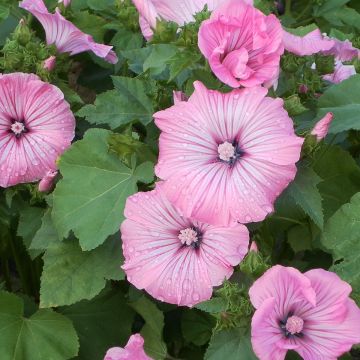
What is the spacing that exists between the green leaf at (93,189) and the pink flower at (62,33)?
10.5 inches

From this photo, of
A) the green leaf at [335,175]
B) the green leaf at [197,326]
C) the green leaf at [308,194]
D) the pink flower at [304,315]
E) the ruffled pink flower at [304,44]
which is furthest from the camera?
the green leaf at [197,326]

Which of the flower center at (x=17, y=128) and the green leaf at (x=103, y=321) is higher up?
the flower center at (x=17, y=128)

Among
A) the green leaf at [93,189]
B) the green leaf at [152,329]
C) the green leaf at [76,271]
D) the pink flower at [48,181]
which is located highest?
Answer: the green leaf at [93,189]

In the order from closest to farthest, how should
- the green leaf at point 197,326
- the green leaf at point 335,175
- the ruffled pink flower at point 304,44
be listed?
the ruffled pink flower at point 304,44
the green leaf at point 335,175
the green leaf at point 197,326

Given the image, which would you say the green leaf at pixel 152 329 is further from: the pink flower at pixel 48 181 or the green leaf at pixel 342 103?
the green leaf at pixel 342 103

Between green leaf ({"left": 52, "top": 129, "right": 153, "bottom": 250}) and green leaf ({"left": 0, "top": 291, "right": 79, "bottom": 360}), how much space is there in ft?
0.87

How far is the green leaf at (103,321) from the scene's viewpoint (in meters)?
1.68

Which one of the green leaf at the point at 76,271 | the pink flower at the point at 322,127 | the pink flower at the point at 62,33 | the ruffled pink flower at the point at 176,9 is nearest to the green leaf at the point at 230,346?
the green leaf at the point at 76,271

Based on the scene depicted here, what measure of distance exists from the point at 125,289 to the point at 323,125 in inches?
27.7

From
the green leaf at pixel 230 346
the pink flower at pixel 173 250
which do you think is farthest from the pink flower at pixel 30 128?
the green leaf at pixel 230 346

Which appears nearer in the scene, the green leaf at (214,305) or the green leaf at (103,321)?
the green leaf at (214,305)

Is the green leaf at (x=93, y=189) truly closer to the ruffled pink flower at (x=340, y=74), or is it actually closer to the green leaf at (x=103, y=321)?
the green leaf at (x=103, y=321)

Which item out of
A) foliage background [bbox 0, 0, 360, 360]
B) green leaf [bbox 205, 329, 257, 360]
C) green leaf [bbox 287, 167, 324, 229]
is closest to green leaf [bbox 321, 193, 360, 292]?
foliage background [bbox 0, 0, 360, 360]

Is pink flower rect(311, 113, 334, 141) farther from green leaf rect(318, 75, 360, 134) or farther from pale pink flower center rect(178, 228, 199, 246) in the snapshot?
pale pink flower center rect(178, 228, 199, 246)
